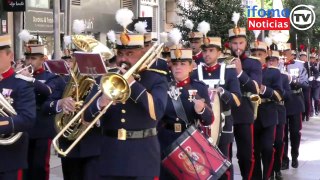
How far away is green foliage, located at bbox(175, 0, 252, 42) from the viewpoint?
17.7 meters

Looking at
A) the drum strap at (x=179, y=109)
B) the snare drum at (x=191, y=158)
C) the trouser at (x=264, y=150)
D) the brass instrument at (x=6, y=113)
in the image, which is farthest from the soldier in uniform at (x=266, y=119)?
the brass instrument at (x=6, y=113)

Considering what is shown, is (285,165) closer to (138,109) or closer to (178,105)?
(178,105)

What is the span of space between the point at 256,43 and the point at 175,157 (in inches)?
138

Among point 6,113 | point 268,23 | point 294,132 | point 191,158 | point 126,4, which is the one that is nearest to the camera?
point 6,113

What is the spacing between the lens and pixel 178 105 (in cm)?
675

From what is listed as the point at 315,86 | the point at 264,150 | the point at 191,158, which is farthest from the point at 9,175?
the point at 315,86

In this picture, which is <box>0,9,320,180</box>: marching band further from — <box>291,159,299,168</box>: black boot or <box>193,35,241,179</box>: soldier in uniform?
<box>291,159,299,168</box>: black boot

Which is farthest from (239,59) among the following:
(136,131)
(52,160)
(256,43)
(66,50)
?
(52,160)

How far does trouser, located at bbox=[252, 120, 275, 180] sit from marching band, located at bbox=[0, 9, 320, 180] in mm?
15

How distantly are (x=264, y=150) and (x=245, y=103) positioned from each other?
974mm

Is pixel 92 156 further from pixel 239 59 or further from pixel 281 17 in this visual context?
pixel 281 17

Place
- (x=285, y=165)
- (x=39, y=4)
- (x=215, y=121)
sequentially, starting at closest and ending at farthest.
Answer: (x=215, y=121) → (x=285, y=165) → (x=39, y=4)

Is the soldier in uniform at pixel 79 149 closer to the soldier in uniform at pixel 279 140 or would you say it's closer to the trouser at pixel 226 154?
the trouser at pixel 226 154

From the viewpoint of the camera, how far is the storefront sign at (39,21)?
18188 mm
